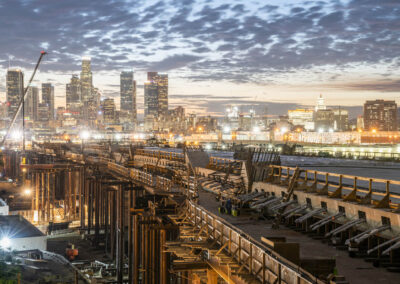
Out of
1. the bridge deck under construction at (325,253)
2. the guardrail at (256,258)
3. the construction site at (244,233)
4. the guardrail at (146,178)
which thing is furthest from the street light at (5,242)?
the guardrail at (256,258)

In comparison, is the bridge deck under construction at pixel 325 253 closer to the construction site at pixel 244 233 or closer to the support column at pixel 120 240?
the construction site at pixel 244 233

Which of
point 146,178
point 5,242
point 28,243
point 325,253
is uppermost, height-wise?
point 146,178

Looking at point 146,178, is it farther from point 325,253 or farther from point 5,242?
point 325,253

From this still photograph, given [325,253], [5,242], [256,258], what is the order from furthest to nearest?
[5,242], [325,253], [256,258]

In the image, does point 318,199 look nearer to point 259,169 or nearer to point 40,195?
point 259,169

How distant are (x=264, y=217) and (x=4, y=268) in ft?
39.4

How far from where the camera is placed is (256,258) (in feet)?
41.6

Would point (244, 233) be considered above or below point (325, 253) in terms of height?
above

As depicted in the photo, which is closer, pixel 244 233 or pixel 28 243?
pixel 244 233

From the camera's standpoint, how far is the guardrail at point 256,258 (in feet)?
33.2

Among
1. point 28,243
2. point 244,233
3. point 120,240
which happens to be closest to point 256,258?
point 244,233

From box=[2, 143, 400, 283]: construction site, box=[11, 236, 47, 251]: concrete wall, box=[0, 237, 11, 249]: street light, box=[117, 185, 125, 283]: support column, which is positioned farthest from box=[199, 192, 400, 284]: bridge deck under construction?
box=[11, 236, 47, 251]: concrete wall

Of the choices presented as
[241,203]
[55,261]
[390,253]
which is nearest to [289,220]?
[241,203]

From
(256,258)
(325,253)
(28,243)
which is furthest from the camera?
(28,243)
